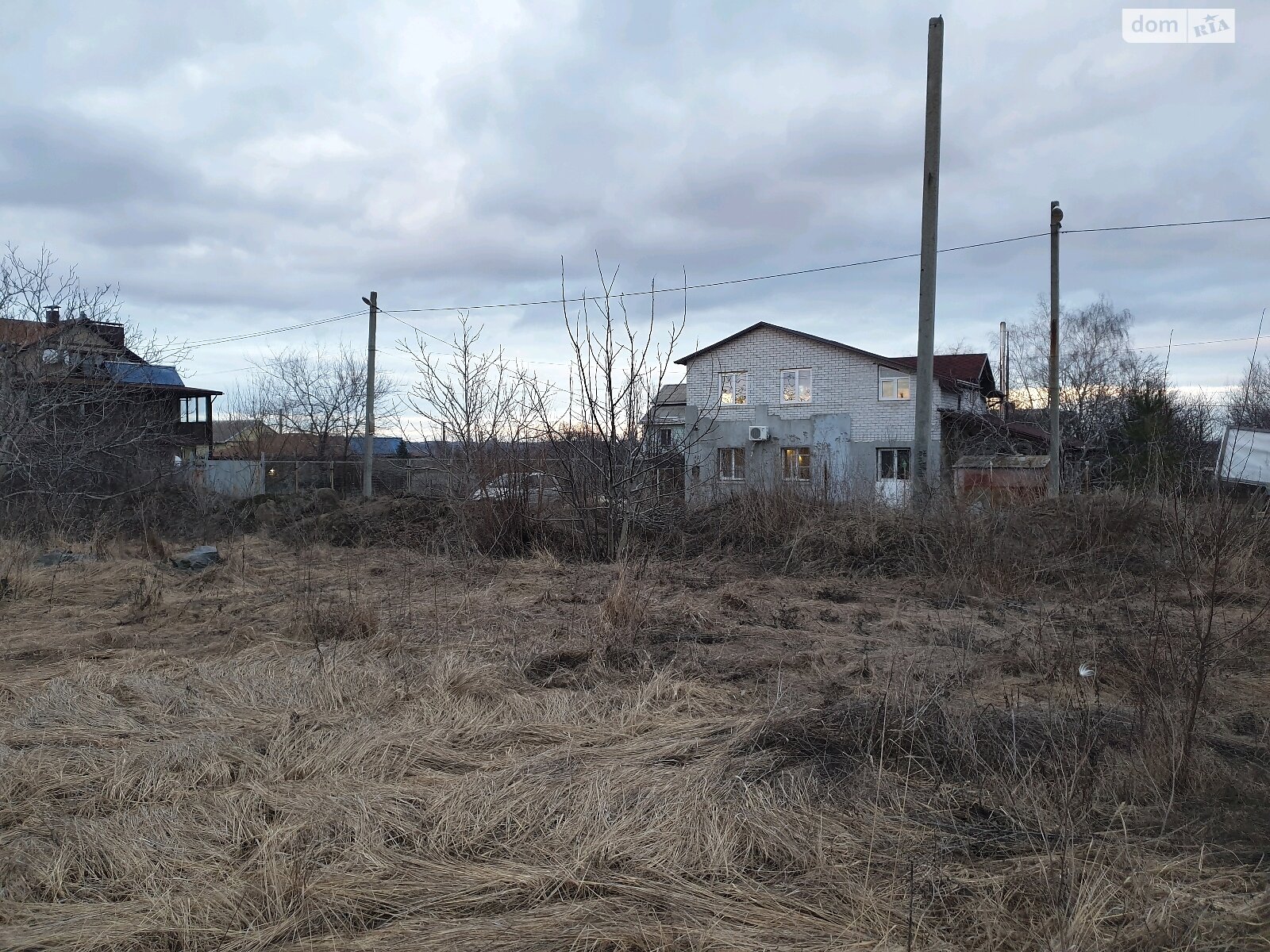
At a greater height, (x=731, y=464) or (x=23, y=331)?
(x=23, y=331)

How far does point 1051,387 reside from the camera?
17062 millimetres

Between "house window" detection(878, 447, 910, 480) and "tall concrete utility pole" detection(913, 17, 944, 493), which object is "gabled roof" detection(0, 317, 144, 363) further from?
"house window" detection(878, 447, 910, 480)

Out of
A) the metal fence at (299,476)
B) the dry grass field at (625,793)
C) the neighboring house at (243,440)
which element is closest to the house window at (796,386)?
the metal fence at (299,476)

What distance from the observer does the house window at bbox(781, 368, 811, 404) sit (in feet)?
109

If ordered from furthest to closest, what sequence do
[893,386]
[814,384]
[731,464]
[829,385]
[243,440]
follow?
1. [243,440]
2. [814,384]
3. [829,385]
4. [893,386]
5. [731,464]

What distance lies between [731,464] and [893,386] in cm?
1337

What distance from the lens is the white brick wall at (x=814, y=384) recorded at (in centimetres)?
3178

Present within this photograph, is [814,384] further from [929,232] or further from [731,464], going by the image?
[929,232]

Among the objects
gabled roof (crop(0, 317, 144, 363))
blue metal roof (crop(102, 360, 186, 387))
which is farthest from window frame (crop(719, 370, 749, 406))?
gabled roof (crop(0, 317, 144, 363))

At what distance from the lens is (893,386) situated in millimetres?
31609

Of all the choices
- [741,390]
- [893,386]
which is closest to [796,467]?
[893,386]

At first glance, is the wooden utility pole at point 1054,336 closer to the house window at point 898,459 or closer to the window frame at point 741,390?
the house window at point 898,459

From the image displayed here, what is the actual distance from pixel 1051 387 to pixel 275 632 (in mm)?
15365

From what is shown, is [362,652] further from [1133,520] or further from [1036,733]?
[1133,520]
